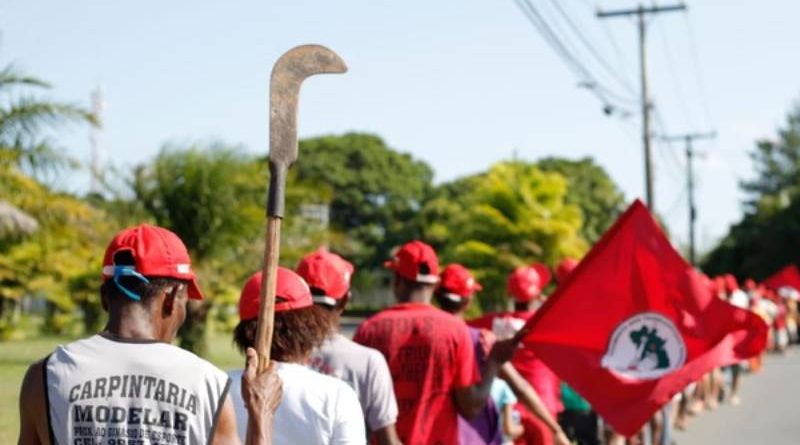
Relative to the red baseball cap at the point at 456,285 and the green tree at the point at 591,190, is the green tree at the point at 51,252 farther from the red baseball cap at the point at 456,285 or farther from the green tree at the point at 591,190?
the green tree at the point at 591,190

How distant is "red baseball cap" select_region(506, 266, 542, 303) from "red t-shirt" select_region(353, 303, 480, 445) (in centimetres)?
280

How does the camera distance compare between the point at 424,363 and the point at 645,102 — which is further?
the point at 645,102

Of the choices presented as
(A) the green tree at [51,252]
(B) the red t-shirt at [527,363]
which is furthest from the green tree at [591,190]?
(B) the red t-shirt at [527,363]

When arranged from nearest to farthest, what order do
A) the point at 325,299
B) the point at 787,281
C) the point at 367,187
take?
the point at 325,299 < the point at 787,281 < the point at 367,187

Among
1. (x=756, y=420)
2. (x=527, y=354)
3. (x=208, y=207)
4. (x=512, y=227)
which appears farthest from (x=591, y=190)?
(x=527, y=354)

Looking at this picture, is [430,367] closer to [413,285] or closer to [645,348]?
[413,285]

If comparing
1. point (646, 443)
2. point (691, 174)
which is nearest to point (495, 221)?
point (691, 174)

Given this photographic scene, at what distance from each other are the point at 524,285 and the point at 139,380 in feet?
18.3

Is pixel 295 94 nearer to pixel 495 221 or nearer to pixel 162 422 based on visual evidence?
pixel 162 422

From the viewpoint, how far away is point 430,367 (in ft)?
19.6

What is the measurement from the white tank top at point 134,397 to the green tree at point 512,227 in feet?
109

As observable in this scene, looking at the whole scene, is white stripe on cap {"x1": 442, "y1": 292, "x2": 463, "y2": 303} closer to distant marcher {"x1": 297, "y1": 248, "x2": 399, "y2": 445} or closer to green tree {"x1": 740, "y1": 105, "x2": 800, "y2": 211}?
distant marcher {"x1": 297, "y1": 248, "x2": 399, "y2": 445}

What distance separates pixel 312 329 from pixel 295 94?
0.99m

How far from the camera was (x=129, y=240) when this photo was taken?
3662mm
